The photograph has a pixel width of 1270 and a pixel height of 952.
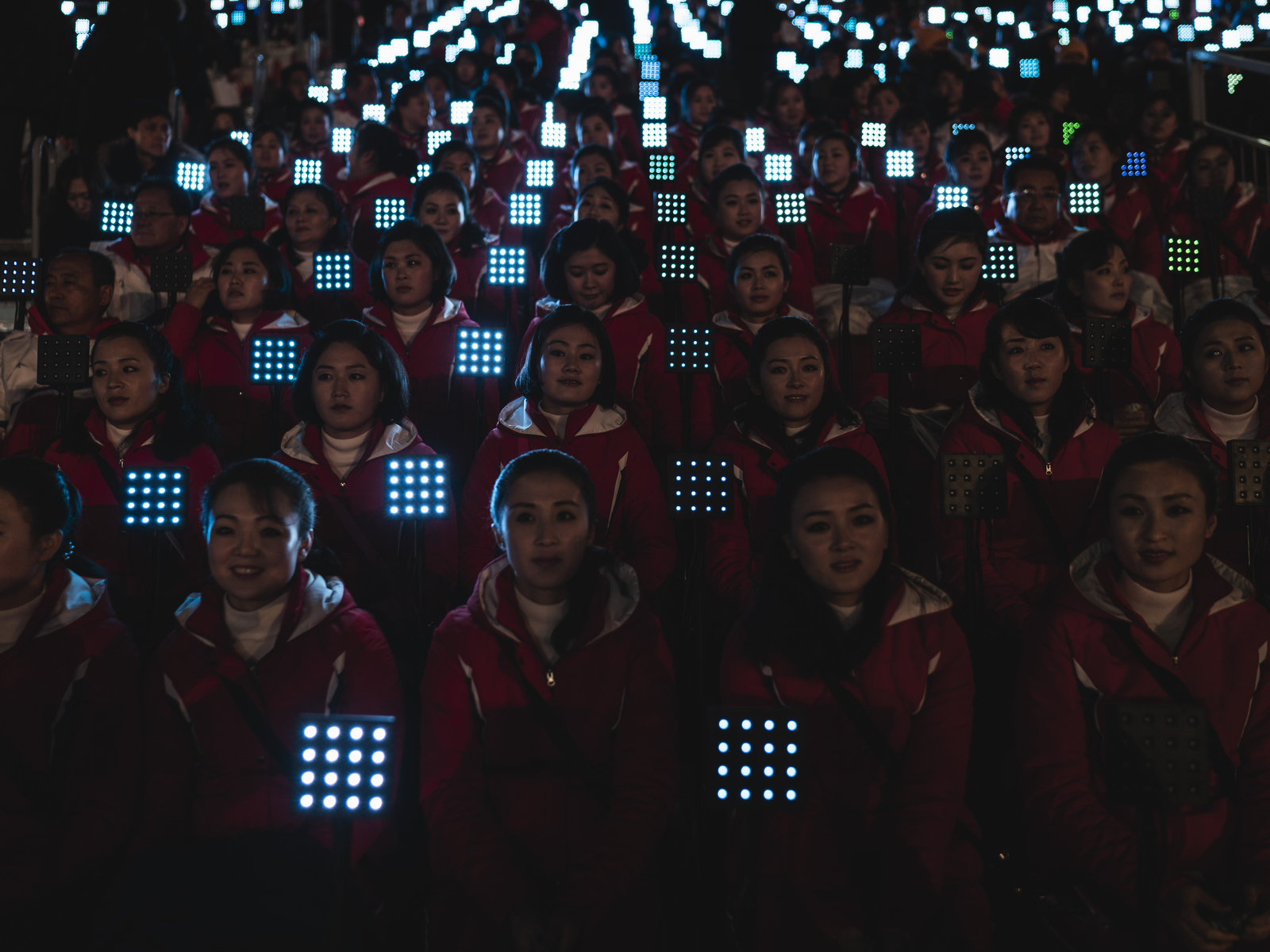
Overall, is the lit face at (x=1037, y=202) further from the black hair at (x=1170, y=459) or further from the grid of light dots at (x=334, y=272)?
the grid of light dots at (x=334, y=272)

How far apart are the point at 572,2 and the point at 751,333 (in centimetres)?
1069

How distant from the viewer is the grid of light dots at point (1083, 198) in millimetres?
5664

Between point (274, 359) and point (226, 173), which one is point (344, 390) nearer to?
point (274, 359)

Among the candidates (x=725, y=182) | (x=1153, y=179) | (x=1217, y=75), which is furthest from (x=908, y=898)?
(x=1217, y=75)

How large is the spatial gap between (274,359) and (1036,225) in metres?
4.51

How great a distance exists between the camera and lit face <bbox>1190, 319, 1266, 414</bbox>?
314 cm

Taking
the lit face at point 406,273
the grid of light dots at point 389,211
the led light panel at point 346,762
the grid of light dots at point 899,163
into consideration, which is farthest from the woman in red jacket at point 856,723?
the grid of light dots at point 899,163

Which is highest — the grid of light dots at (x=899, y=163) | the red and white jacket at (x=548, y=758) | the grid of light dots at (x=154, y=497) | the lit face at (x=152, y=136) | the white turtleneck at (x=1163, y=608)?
the lit face at (x=152, y=136)

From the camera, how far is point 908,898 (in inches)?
76.0

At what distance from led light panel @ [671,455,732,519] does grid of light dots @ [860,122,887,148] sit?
6.68 metres

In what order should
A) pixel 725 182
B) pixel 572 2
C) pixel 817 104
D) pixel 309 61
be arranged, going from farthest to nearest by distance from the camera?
pixel 572 2 → pixel 309 61 → pixel 817 104 → pixel 725 182

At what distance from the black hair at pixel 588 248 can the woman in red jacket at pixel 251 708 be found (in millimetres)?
2464

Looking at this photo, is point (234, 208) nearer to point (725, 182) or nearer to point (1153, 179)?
point (725, 182)

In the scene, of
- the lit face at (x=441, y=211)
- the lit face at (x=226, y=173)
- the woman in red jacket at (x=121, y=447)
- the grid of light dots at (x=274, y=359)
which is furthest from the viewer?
the lit face at (x=226, y=173)
